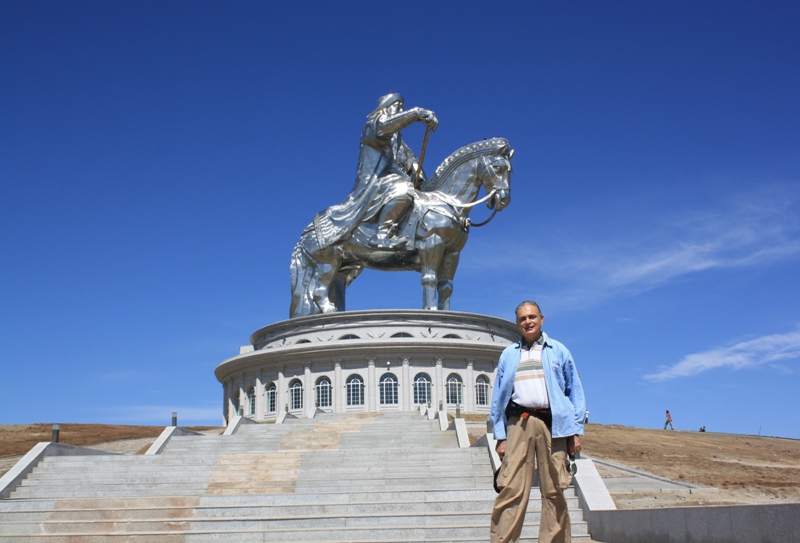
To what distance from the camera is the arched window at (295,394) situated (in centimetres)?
3750

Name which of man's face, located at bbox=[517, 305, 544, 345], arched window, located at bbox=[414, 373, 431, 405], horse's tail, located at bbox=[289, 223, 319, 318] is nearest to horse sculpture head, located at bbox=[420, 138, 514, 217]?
horse's tail, located at bbox=[289, 223, 319, 318]

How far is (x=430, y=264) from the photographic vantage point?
37.8 meters

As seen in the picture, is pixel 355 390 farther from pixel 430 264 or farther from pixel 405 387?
pixel 430 264

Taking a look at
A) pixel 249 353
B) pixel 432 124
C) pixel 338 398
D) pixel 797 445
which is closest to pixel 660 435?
pixel 797 445

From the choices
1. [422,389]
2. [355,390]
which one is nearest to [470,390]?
[422,389]

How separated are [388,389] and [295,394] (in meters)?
4.54

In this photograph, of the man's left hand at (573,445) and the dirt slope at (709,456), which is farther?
the dirt slope at (709,456)

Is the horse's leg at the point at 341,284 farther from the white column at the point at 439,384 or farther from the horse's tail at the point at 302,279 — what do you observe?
the white column at the point at 439,384

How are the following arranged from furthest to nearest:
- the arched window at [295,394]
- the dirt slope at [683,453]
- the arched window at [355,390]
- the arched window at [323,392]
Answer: the arched window at [295,394] → the arched window at [323,392] → the arched window at [355,390] → the dirt slope at [683,453]

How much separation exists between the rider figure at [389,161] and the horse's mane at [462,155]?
1.10 m

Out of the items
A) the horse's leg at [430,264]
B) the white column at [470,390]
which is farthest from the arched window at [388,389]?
the horse's leg at [430,264]

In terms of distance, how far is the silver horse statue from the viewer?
37.6m

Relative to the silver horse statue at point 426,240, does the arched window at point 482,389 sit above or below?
below

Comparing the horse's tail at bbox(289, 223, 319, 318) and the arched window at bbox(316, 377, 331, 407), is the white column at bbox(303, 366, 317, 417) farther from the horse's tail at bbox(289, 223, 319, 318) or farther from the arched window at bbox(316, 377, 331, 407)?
the horse's tail at bbox(289, 223, 319, 318)
